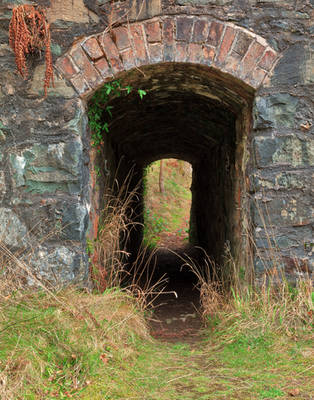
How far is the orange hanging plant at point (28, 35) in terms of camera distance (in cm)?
292

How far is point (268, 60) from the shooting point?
3107 mm

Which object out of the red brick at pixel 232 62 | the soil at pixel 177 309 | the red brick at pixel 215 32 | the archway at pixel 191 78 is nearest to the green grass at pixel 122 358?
the soil at pixel 177 309

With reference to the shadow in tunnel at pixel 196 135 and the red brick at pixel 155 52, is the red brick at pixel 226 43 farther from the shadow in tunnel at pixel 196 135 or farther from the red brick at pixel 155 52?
the red brick at pixel 155 52

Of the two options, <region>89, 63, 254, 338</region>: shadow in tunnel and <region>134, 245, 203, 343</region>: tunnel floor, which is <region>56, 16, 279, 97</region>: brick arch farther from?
<region>134, 245, 203, 343</region>: tunnel floor

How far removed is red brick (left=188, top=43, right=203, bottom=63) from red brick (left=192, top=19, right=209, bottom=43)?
60 mm

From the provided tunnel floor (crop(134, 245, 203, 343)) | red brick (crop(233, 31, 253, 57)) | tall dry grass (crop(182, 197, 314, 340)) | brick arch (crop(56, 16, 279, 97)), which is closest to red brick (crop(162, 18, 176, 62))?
brick arch (crop(56, 16, 279, 97))

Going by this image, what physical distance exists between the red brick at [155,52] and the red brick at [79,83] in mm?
566

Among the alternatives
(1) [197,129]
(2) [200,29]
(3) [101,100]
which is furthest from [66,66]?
(1) [197,129]

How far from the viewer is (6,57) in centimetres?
312

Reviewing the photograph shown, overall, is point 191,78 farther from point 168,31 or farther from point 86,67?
point 86,67

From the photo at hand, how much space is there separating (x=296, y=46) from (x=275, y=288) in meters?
1.95

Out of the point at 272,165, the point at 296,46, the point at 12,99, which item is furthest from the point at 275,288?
the point at 12,99

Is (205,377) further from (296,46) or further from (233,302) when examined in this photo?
(296,46)

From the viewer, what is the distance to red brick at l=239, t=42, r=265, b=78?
3.09 metres
